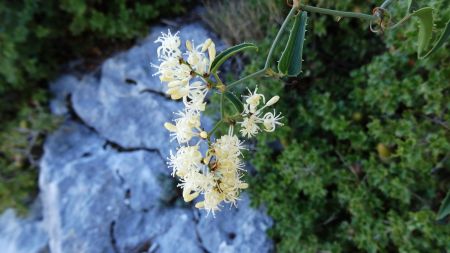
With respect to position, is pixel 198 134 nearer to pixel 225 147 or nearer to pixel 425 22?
pixel 225 147

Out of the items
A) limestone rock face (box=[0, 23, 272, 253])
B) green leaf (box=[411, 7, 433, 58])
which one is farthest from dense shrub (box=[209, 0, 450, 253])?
green leaf (box=[411, 7, 433, 58])

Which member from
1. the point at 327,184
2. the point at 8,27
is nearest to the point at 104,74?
the point at 8,27

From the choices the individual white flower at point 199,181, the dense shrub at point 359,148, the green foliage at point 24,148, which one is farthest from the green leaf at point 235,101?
the green foliage at point 24,148

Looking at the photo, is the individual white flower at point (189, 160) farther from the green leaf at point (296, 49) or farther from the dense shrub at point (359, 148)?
the dense shrub at point (359, 148)

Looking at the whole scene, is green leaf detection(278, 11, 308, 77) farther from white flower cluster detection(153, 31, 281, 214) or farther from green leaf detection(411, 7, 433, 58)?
green leaf detection(411, 7, 433, 58)

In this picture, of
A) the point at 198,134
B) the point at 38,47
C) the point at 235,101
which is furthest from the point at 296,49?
the point at 38,47

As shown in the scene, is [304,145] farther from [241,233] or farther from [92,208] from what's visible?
[92,208]
